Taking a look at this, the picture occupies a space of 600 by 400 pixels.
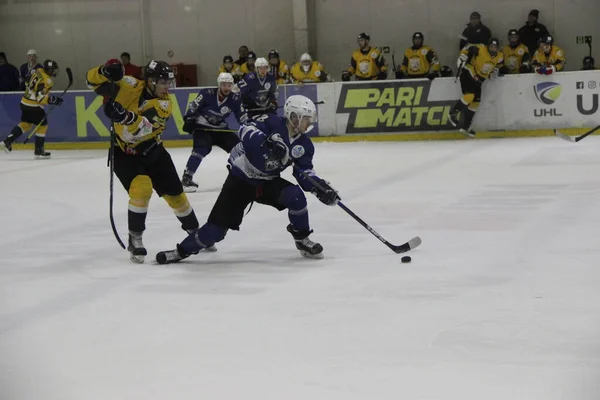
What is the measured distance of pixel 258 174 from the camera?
219 inches

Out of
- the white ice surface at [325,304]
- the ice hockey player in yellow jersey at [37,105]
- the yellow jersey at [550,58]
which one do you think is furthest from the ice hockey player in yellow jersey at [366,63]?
the white ice surface at [325,304]

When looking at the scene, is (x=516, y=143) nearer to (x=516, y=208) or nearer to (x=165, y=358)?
(x=516, y=208)

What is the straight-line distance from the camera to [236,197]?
561 cm


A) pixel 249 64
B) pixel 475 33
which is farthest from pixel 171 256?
pixel 475 33

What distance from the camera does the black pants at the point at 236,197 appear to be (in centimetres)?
560

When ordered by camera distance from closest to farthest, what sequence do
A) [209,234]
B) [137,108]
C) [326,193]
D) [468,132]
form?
[326,193] < [209,234] < [137,108] < [468,132]

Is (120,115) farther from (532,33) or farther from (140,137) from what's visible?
(532,33)

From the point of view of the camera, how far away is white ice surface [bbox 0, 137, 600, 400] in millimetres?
3438

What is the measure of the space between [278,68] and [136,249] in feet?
30.8

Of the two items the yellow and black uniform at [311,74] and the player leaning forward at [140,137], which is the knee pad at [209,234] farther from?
the yellow and black uniform at [311,74]

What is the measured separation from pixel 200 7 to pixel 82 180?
782 centimetres

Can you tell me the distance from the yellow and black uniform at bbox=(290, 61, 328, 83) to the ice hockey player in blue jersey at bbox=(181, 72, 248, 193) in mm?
5100

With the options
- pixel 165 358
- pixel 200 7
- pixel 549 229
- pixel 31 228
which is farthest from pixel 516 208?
pixel 200 7

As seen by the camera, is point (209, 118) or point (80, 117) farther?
point (80, 117)
